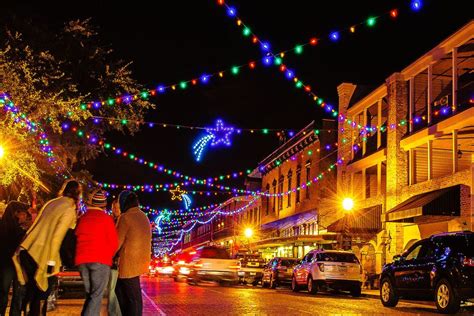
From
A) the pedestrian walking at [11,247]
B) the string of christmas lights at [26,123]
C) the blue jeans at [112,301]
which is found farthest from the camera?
the string of christmas lights at [26,123]

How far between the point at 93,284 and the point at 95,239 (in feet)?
1.60

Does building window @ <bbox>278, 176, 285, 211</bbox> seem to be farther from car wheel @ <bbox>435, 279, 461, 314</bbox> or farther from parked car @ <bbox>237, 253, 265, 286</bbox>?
car wheel @ <bbox>435, 279, 461, 314</bbox>

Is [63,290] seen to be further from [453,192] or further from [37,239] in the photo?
[453,192]

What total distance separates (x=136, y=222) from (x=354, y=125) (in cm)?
2749

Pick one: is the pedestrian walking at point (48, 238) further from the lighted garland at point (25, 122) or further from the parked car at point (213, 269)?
the parked car at point (213, 269)

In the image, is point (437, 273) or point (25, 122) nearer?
point (437, 273)

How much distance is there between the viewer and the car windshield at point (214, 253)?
87.4ft

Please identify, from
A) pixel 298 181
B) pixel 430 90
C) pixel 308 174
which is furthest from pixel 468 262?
pixel 298 181

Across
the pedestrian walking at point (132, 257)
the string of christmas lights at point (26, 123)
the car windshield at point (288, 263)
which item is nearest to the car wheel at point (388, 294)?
the pedestrian walking at point (132, 257)

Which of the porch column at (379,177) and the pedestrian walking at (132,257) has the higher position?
the porch column at (379,177)

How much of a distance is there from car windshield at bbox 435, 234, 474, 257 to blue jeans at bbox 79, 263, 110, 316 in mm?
9171

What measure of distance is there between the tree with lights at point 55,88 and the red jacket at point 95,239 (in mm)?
11104

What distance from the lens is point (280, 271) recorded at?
27734 mm

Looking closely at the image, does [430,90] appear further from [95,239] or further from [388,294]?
[95,239]
